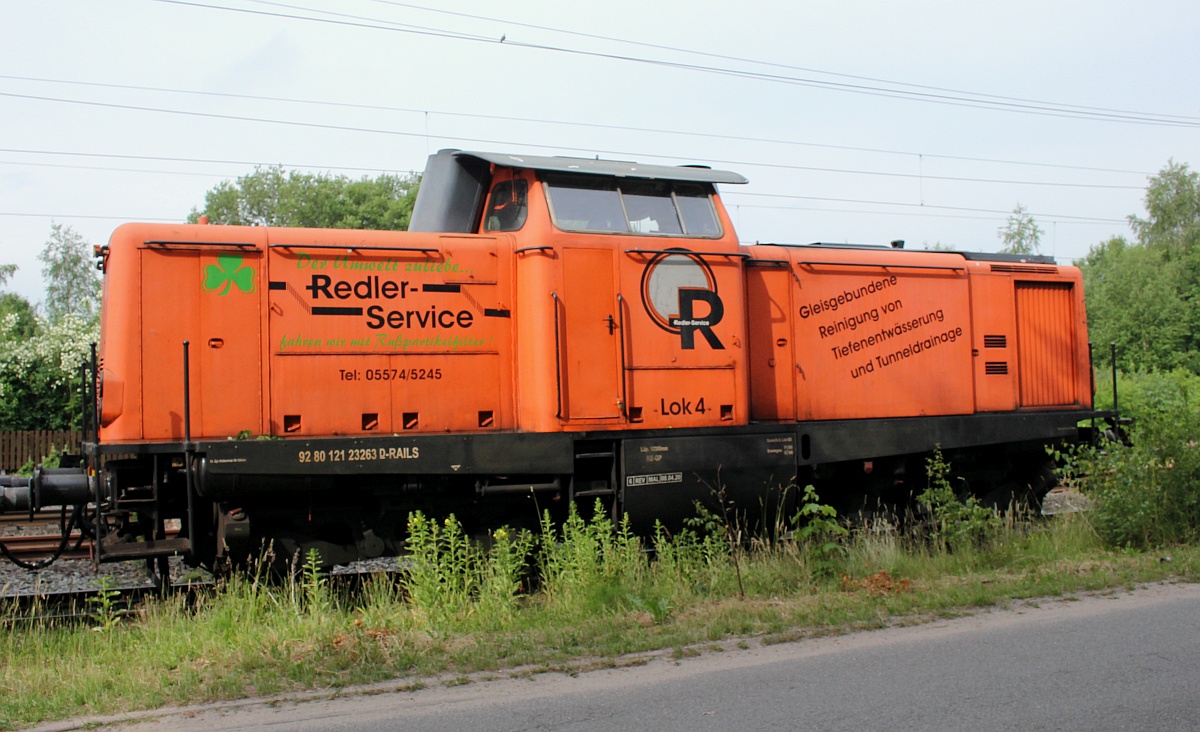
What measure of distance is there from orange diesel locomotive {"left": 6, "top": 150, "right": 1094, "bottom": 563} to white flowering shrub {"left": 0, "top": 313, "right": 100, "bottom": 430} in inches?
855

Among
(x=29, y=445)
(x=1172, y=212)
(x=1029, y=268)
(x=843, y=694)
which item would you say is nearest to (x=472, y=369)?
(x=843, y=694)

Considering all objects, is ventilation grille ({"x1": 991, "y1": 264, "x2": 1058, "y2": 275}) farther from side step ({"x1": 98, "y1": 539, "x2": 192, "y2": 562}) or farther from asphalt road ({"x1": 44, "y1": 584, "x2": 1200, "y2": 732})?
side step ({"x1": 98, "y1": 539, "x2": 192, "y2": 562})

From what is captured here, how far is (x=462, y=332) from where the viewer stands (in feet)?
26.6

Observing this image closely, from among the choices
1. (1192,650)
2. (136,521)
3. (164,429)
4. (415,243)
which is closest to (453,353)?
(415,243)

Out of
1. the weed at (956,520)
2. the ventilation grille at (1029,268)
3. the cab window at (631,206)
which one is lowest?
the weed at (956,520)

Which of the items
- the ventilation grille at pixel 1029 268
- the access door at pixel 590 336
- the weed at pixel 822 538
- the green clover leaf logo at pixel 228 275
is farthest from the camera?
the ventilation grille at pixel 1029 268

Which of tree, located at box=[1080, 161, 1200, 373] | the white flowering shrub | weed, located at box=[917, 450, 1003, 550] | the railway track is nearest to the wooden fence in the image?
the white flowering shrub

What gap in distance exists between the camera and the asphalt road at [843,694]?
15.0ft

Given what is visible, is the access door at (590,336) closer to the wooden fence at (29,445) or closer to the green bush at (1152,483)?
the green bush at (1152,483)

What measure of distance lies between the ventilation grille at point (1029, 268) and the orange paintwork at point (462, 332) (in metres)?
2.45

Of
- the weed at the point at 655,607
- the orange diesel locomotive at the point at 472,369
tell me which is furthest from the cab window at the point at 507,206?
the weed at the point at 655,607

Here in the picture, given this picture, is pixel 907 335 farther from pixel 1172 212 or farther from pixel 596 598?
pixel 1172 212

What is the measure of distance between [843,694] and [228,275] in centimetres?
550

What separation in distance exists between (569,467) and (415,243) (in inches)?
90.0
